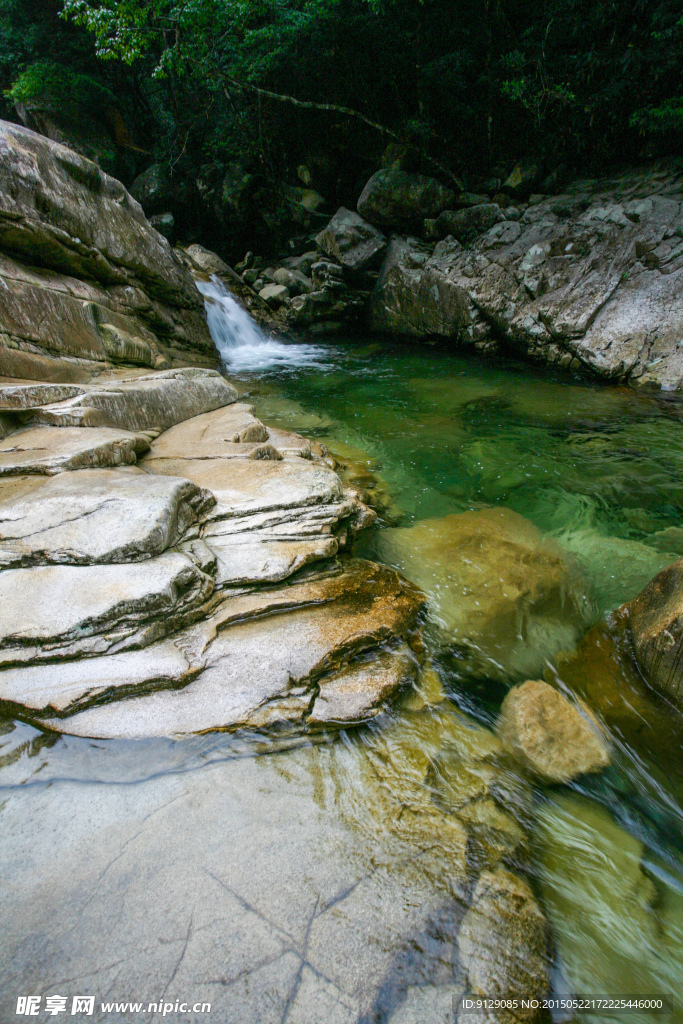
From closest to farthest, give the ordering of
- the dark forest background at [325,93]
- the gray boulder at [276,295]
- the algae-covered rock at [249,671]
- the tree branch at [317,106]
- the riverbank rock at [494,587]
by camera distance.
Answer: the algae-covered rock at [249,671]
the riverbank rock at [494,587]
the dark forest background at [325,93]
the tree branch at [317,106]
the gray boulder at [276,295]

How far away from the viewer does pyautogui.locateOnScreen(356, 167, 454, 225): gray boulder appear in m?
12.8

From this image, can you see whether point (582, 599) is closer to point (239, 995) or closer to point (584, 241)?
point (239, 995)

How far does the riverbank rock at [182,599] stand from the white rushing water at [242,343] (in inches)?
305

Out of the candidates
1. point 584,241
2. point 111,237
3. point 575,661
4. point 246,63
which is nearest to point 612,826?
point 575,661

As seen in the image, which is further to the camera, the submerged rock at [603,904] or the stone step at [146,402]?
the stone step at [146,402]

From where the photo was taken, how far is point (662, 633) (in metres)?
2.88

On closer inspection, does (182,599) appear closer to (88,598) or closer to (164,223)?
(88,598)

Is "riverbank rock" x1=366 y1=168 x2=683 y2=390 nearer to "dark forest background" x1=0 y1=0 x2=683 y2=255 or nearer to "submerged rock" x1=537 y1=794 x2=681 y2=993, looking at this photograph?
"dark forest background" x1=0 y1=0 x2=683 y2=255

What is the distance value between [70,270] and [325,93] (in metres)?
11.6

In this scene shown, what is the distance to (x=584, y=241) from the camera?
1012 centimetres

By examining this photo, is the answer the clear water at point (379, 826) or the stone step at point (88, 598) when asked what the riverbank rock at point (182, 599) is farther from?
the clear water at point (379, 826)

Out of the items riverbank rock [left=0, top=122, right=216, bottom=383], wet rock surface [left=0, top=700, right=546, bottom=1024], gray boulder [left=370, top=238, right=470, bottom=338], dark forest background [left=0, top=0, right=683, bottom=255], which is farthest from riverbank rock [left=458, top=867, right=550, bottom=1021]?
dark forest background [left=0, top=0, right=683, bottom=255]

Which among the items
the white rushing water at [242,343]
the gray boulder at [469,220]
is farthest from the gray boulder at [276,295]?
the gray boulder at [469,220]

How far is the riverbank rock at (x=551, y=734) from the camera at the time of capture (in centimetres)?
248
